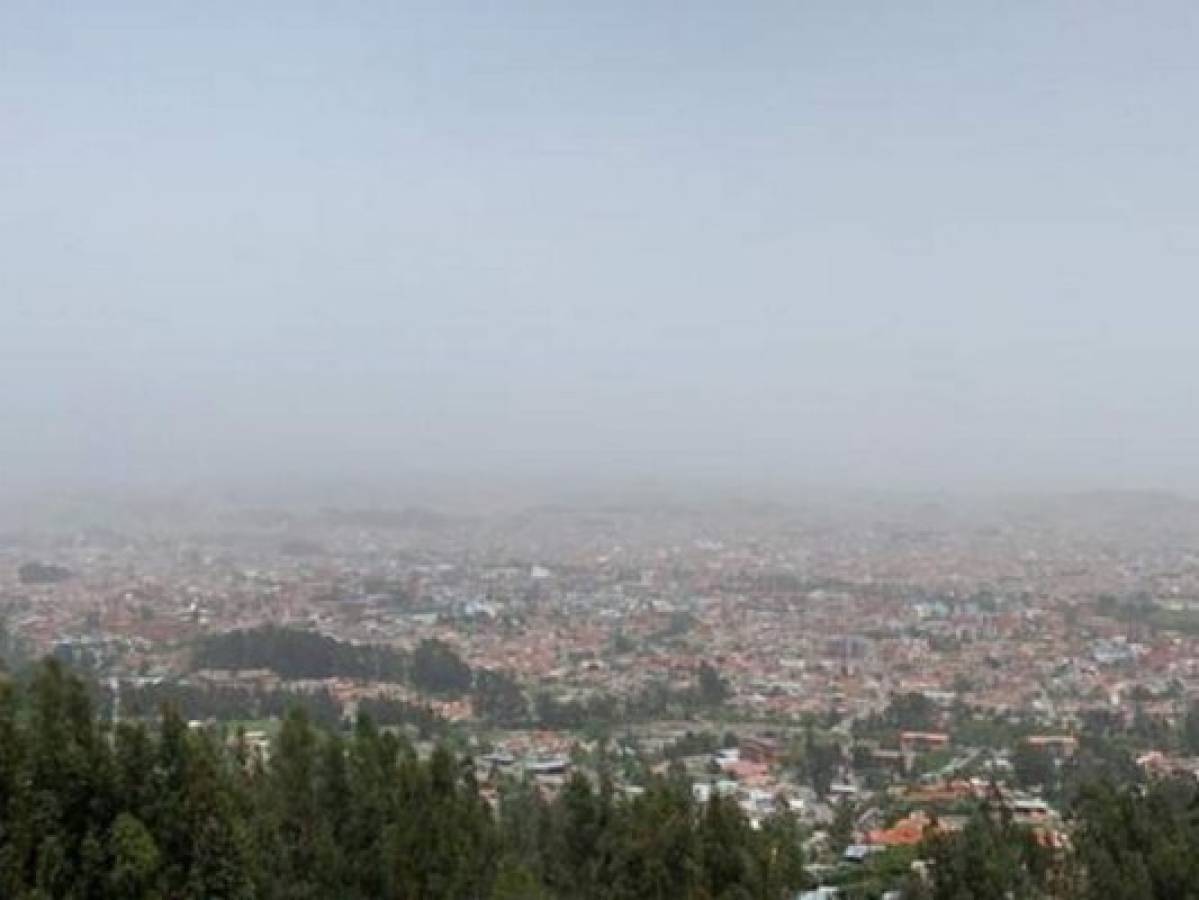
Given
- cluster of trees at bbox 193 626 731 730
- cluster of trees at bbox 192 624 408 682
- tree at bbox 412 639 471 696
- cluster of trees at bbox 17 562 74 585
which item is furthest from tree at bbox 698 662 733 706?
cluster of trees at bbox 17 562 74 585

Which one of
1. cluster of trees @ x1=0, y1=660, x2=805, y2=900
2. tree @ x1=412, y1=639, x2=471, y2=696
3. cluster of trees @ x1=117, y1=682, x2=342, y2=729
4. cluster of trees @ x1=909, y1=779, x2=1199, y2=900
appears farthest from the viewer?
tree @ x1=412, y1=639, x2=471, y2=696

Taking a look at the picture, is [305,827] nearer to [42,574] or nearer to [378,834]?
[378,834]

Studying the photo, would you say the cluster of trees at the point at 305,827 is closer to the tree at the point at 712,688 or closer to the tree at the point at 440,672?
the tree at the point at 712,688

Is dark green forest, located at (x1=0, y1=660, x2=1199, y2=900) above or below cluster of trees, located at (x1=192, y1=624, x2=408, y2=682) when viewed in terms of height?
above

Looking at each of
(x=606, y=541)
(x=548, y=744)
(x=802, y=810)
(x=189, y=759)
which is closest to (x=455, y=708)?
(x=548, y=744)

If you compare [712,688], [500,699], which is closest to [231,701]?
[500,699]

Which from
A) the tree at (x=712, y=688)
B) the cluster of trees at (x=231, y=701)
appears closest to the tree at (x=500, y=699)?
the cluster of trees at (x=231, y=701)

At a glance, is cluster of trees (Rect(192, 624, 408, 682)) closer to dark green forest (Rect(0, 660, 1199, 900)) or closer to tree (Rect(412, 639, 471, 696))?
tree (Rect(412, 639, 471, 696))

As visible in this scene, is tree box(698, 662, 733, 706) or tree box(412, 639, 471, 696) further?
tree box(412, 639, 471, 696)

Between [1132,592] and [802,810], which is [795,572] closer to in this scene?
[1132,592]
